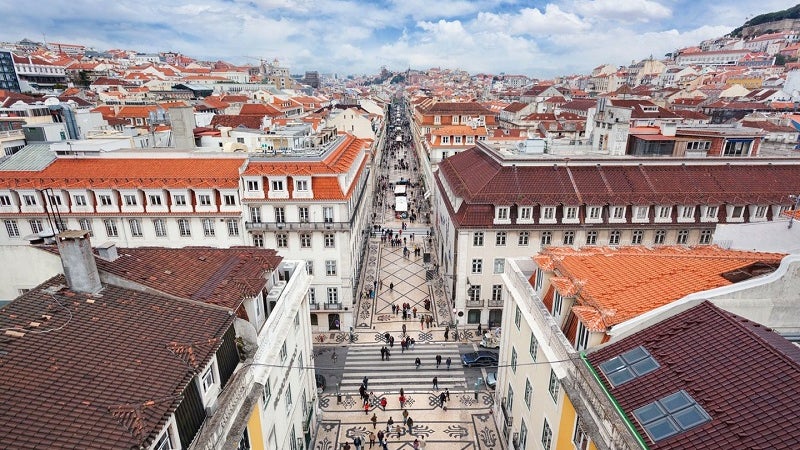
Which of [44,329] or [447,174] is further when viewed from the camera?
[447,174]

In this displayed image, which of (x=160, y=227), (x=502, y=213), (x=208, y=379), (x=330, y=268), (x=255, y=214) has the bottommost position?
(x=330, y=268)

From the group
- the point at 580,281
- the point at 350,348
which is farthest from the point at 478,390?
the point at 580,281

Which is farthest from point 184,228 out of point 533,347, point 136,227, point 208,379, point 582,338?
point 582,338

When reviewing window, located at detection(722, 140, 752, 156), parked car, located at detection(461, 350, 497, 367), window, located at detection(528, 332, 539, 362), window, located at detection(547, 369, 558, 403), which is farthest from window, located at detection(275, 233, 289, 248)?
window, located at detection(722, 140, 752, 156)

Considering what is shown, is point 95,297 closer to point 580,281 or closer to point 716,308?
point 580,281

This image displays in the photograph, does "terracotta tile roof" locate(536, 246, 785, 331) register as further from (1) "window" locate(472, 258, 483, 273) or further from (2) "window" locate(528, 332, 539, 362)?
(1) "window" locate(472, 258, 483, 273)

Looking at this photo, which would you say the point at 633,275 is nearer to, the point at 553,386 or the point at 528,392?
the point at 553,386
